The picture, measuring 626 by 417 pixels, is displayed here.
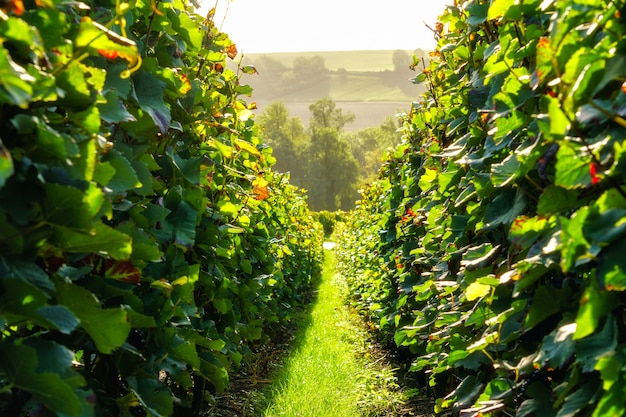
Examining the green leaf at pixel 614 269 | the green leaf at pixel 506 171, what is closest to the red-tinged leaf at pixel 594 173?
the green leaf at pixel 614 269

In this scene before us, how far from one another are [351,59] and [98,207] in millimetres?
141191

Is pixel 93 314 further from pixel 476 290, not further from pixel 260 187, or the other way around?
pixel 260 187

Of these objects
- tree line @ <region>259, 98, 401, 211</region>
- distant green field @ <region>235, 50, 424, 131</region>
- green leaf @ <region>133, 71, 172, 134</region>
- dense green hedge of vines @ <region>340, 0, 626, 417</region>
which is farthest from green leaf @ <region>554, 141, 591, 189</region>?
distant green field @ <region>235, 50, 424, 131</region>

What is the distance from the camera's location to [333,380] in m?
5.25

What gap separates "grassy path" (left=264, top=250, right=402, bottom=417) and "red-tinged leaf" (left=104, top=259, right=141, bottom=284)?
288cm

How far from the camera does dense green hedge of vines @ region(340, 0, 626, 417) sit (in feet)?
4.16

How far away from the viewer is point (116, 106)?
1.53 meters

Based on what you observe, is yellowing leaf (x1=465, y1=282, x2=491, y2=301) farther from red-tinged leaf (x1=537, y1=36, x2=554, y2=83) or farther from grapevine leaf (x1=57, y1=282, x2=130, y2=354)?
grapevine leaf (x1=57, y1=282, x2=130, y2=354)

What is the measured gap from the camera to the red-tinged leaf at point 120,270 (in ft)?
5.55

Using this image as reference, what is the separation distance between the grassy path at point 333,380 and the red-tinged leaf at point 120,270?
288 cm

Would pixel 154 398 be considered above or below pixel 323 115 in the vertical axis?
below

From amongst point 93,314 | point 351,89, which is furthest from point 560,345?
point 351,89

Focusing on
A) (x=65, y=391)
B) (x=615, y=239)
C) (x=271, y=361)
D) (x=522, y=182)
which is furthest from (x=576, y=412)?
(x=271, y=361)

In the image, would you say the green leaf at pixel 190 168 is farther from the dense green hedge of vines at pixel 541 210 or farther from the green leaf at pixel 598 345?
the green leaf at pixel 598 345
